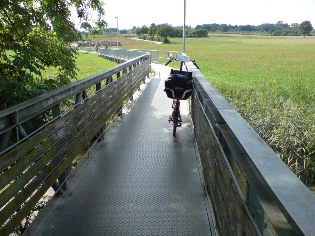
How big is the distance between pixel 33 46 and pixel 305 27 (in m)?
182

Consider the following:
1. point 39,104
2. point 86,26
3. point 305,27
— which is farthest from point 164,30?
point 39,104

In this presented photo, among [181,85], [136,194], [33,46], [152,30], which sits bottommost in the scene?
[136,194]

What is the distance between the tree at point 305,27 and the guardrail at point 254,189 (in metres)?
185

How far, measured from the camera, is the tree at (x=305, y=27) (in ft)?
564

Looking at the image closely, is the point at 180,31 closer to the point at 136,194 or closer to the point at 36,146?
the point at 136,194

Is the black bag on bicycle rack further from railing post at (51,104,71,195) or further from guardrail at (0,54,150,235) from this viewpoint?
railing post at (51,104,71,195)

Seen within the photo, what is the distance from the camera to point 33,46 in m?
6.72

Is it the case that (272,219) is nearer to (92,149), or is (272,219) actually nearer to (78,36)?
(92,149)

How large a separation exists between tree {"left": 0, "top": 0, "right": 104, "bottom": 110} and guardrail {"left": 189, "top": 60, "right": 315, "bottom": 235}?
3.69m

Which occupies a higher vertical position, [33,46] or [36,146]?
[33,46]

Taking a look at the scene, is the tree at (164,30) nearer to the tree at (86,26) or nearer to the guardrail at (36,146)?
the tree at (86,26)

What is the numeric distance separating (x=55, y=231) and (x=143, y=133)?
3624 mm

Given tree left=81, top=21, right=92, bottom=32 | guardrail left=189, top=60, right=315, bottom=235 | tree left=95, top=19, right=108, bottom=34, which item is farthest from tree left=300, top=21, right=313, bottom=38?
guardrail left=189, top=60, right=315, bottom=235

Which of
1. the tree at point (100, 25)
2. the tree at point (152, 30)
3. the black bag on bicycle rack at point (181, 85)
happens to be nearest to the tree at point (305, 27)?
the tree at point (152, 30)
